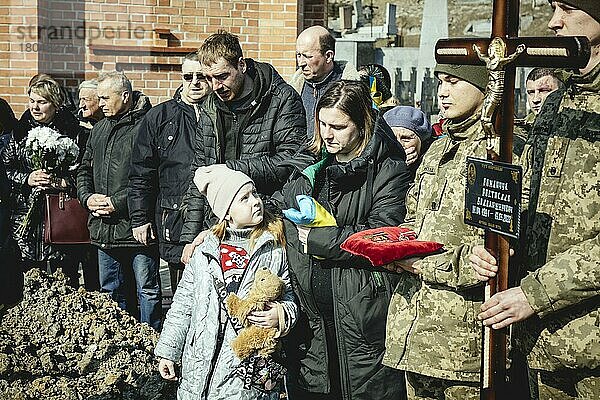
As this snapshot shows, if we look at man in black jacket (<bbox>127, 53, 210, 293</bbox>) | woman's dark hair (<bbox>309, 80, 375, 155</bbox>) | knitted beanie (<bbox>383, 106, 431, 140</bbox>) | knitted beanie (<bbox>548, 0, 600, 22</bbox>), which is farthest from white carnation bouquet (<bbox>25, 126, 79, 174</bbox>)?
knitted beanie (<bbox>548, 0, 600, 22</bbox>)

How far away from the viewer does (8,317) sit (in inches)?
271

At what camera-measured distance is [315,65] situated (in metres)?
7.19

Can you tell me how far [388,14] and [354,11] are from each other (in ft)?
2.92

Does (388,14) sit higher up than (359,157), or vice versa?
(388,14)

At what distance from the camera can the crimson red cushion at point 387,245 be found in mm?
3963

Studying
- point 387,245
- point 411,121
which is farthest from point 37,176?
point 387,245

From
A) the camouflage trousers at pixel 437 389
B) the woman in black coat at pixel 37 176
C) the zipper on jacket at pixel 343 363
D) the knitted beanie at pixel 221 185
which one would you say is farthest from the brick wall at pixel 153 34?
the camouflage trousers at pixel 437 389

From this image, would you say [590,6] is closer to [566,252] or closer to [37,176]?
[566,252]

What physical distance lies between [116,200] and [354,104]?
10.3 ft

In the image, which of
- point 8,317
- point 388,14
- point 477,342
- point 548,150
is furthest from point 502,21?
point 388,14

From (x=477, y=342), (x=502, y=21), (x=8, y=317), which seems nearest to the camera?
(x=502, y=21)

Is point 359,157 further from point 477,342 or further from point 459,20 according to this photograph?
point 459,20

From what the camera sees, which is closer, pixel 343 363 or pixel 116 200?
pixel 343 363

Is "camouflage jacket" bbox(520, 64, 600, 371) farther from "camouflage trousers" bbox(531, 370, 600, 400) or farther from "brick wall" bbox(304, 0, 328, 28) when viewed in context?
"brick wall" bbox(304, 0, 328, 28)
